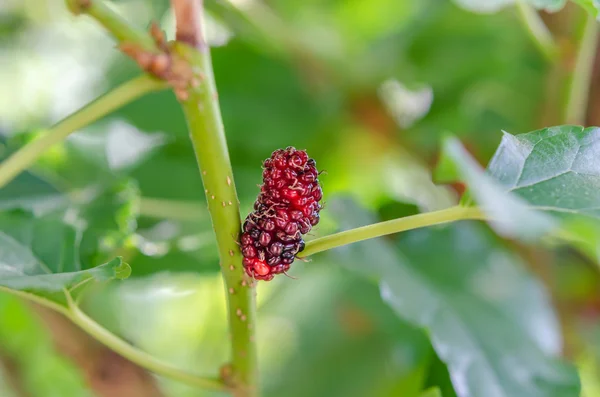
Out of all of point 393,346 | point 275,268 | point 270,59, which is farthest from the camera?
point 270,59

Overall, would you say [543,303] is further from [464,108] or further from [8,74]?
[8,74]

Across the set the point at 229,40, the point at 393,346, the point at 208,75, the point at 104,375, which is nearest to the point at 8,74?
the point at 229,40

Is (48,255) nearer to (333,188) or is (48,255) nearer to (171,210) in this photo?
(171,210)

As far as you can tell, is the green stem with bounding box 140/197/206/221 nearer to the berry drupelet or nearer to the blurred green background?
the blurred green background

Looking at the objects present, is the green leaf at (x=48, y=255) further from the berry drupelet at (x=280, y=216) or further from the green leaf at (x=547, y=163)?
the green leaf at (x=547, y=163)

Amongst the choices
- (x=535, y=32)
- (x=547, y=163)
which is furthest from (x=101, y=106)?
(x=535, y=32)

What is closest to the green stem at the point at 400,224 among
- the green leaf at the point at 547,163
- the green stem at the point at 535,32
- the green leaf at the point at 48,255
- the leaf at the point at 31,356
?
the green leaf at the point at 547,163

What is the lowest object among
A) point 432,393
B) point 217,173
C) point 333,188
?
point 432,393
